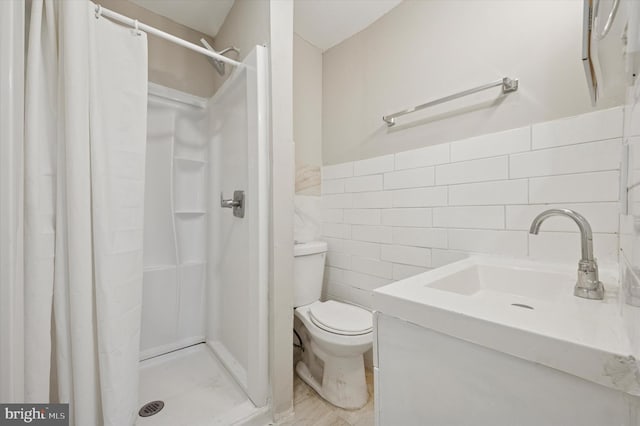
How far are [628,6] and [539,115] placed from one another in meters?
0.75

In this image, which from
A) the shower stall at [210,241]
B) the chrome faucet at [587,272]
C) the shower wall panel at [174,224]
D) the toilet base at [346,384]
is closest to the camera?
the chrome faucet at [587,272]

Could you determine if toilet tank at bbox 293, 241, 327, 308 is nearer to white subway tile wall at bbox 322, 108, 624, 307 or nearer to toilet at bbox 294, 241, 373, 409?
toilet at bbox 294, 241, 373, 409

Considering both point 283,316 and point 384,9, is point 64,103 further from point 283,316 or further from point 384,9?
point 384,9

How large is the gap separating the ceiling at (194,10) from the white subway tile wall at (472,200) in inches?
46.1

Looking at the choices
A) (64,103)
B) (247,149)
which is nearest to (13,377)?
(64,103)

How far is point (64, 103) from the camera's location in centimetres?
78

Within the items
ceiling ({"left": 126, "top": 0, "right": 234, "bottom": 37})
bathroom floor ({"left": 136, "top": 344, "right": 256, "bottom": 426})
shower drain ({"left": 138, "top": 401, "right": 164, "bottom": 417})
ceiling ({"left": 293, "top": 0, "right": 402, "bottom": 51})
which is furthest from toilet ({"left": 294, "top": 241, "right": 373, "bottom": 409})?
ceiling ({"left": 126, "top": 0, "right": 234, "bottom": 37})

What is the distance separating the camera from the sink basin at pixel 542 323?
39 centimetres

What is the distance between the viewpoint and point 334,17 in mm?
1549

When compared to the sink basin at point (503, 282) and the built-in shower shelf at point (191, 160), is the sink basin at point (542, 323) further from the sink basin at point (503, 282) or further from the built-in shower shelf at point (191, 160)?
the built-in shower shelf at point (191, 160)

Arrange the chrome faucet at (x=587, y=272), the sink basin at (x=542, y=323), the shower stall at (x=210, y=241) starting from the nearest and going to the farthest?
the sink basin at (x=542, y=323) < the chrome faucet at (x=587, y=272) < the shower stall at (x=210, y=241)

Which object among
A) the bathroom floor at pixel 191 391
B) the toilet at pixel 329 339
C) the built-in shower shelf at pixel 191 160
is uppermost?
the built-in shower shelf at pixel 191 160

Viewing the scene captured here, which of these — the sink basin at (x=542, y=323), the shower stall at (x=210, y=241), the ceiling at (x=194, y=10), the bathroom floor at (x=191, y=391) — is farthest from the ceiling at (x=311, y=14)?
the bathroom floor at (x=191, y=391)

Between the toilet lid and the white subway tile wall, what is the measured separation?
17 centimetres
